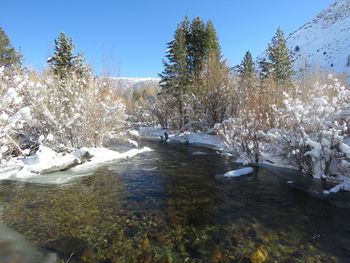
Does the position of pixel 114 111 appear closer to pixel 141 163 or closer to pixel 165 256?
pixel 141 163

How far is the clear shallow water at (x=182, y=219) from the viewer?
11.6 ft

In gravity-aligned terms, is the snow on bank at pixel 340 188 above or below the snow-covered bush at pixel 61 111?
below

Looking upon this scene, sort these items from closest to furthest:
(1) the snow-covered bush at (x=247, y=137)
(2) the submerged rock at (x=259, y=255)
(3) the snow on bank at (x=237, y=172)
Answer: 1. (2) the submerged rock at (x=259, y=255)
2. (3) the snow on bank at (x=237, y=172)
3. (1) the snow-covered bush at (x=247, y=137)

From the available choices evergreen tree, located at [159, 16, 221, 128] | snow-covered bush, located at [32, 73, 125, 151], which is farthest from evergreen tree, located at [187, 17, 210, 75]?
snow-covered bush, located at [32, 73, 125, 151]

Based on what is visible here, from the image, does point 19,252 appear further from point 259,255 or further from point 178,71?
point 178,71

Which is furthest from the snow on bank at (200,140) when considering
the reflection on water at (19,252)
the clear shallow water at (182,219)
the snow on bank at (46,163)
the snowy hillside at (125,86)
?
the reflection on water at (19,252)

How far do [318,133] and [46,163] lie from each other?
394 inches

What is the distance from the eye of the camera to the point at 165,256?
136 inches

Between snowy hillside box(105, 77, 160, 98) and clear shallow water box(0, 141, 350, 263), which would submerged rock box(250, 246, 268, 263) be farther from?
snowy hillside box(105, 77, 160, 98)

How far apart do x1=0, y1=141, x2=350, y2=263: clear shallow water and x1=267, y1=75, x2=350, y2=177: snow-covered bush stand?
72 centimetres

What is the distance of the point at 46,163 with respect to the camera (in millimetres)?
8680

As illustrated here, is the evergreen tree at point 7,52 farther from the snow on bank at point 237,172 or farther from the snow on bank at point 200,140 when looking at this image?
the snow on bank at point 237,172

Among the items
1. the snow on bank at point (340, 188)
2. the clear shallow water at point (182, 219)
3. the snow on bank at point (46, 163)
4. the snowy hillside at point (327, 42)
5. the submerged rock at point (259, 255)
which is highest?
the snowy hillside at point (327, 42)

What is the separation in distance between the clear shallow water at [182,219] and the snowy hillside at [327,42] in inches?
1422
